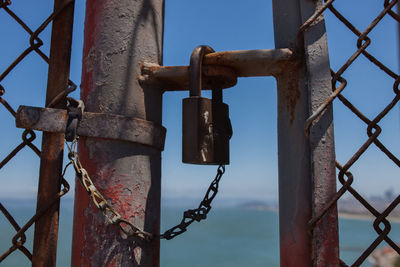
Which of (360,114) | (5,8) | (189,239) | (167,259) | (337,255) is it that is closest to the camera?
(337,255)

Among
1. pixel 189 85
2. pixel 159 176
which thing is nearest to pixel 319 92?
pixel 189 85

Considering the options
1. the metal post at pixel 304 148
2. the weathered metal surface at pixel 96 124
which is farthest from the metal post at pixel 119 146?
the metal post at pixel 304 148

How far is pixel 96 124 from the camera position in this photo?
37.8 inches

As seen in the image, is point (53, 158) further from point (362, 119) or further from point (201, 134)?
point (362, 119)

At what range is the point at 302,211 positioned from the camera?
920 mm

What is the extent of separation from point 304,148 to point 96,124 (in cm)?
57

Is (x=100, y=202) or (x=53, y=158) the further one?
(x=53, y=158)

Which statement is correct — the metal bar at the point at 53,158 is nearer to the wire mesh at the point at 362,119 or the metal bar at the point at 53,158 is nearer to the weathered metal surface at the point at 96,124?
the weathered metal surface at the point at 96,124

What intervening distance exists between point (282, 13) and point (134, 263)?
0.82 metres

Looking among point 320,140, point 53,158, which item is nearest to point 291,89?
point 320,140

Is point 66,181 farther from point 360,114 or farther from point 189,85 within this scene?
point 360,114

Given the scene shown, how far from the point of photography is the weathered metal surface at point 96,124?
0.96 meters

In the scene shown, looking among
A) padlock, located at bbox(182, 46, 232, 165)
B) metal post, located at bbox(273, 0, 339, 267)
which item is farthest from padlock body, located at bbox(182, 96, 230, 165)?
metal post, located at bbox(273, 0, 339, 267)

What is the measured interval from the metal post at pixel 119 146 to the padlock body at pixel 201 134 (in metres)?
0.09
